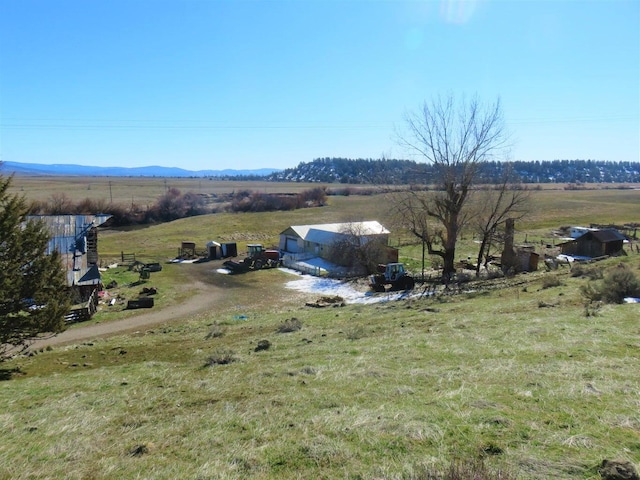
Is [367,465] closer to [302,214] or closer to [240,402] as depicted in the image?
[240,402]

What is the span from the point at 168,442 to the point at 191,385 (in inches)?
133

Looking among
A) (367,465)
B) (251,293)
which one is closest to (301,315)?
(251,293)

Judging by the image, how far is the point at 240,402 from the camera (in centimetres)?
861

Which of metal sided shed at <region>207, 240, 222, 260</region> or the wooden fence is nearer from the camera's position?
the wooden fence

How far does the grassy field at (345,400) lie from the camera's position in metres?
5.75

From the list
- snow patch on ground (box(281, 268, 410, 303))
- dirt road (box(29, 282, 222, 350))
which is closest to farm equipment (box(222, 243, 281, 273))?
snow patch on ground (box(281, 268, 410, 303))

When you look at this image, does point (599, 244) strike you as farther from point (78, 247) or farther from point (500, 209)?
point (78, 247)

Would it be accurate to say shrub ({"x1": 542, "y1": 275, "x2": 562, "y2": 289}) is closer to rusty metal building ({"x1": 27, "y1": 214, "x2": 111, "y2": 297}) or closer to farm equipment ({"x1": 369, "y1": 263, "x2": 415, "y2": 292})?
farm equipment ({"x1": 369, "y1": 263, "x2": 415, "y2": 292})

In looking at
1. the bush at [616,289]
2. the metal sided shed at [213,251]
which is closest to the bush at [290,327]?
the bush at [616,289]

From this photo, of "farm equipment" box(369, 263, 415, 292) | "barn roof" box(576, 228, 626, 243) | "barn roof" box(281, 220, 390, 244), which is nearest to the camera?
"farm equipment" box(369, 263, 415, 292)

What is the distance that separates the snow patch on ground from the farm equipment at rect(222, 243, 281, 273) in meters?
4.37

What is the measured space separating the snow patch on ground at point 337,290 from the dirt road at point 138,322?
6964 mm

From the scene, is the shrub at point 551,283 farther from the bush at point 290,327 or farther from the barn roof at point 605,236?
the barn roof at point 605,236

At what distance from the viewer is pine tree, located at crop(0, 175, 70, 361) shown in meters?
15.6
